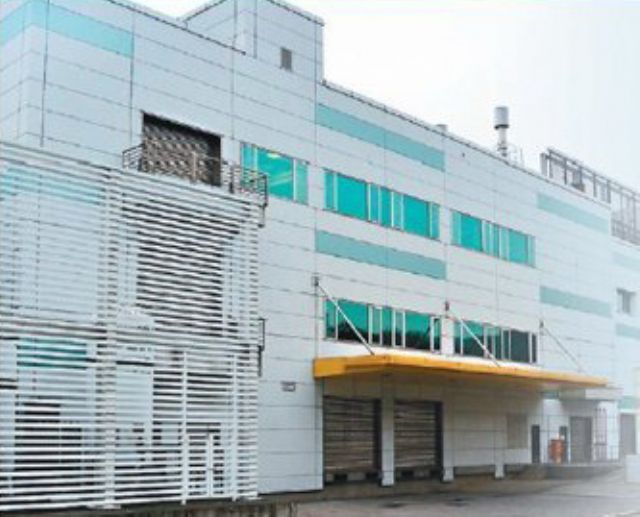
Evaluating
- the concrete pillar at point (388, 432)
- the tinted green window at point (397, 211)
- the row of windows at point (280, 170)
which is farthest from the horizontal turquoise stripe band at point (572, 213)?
the row of windows at point (280, 170)

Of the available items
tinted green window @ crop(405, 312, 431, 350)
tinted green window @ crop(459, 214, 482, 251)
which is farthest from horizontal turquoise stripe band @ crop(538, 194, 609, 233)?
tinted green window @ crop(405, 312, 431, 350)

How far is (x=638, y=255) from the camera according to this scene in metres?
45.8

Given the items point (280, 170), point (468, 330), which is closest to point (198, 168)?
point (280, 170)

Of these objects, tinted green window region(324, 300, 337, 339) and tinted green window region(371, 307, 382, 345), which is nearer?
tinted green window region(324, 300, 337, 339)

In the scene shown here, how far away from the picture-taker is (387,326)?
28.3m

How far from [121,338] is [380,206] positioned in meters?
12.9

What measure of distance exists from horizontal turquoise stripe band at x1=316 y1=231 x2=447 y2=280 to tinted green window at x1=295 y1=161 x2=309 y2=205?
1.06 meters

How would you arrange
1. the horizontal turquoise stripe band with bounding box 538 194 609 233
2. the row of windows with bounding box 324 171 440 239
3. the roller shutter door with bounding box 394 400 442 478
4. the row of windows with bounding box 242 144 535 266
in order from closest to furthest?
1. the row of windows with bounding box 242 144 535 266
2. the row of windows with bounding box 324 171 440 239
3. the roller shutter door with bounding box 394 400 442 478
4. the horizontal turquoise stripe band with bounding box 538 194 609 233

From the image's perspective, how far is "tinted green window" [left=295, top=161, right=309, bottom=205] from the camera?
85.5 ft

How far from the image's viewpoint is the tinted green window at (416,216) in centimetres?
2983

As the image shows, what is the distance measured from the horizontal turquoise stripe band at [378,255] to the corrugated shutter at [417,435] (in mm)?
4038

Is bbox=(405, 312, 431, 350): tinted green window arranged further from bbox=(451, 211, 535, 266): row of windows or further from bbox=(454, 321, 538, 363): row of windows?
bbox=(451, 211, 535, 266): row of windows

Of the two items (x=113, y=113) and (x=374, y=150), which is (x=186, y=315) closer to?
(x=113, y=113)

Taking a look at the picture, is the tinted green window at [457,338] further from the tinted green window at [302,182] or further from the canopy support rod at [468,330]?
the tinted green window at [302,182]
